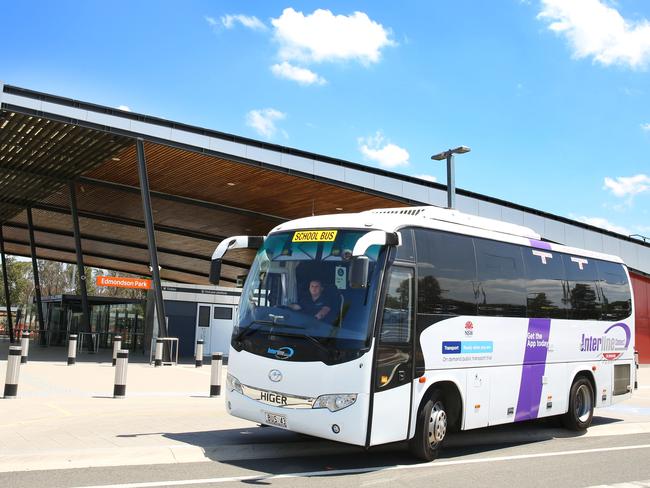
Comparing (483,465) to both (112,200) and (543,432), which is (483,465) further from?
(112,200)

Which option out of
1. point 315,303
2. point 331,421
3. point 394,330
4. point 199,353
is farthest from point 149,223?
point 331,421

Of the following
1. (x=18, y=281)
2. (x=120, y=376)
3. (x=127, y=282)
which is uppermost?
(x=18, y=281)

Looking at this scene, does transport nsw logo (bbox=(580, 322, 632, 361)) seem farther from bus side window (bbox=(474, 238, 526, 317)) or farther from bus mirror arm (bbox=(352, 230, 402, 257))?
bus mirror arm (bbox=(352, 230, 402, 257))

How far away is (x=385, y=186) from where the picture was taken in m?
24.6

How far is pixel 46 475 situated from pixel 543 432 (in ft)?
27.0

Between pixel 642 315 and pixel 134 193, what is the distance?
25.8 meters

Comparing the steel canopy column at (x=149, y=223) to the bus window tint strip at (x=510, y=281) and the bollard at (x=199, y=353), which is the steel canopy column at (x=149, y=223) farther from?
the bus window tint strip at (x=510, y=281)

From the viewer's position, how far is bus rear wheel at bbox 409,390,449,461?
7.95 m

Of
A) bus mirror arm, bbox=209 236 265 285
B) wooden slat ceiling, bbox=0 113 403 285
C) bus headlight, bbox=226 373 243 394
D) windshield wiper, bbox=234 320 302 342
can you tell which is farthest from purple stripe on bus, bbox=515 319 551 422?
wooden slat ceiling, bbox=0 113 403 285

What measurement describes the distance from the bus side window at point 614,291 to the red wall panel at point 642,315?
71.4 feet

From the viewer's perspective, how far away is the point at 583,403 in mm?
11484

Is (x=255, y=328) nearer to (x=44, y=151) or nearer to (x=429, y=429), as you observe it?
(x=429, y=429)

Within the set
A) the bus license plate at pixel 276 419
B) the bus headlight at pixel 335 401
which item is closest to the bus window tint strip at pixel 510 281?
the bus headlight at pixel 335 401

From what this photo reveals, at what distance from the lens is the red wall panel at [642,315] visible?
3262cm
